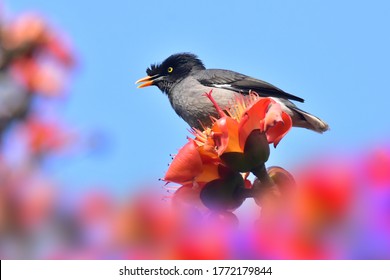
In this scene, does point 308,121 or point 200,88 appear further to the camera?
point 200,88

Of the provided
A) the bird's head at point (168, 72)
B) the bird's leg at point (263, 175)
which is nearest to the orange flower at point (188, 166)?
the bird's leg at point (263, 175)

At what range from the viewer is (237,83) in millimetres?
4762

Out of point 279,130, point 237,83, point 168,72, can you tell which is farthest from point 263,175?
point 168,72

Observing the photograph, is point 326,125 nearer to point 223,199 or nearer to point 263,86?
point 263,86

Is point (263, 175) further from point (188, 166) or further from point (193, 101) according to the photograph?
point (193, 101)

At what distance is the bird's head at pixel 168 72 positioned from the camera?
16.4ft

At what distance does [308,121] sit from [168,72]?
57.0 inches

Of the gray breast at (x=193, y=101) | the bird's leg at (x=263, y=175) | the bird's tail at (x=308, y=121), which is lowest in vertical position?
the bird's leg at (x=263, y=175)

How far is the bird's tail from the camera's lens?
399 cm

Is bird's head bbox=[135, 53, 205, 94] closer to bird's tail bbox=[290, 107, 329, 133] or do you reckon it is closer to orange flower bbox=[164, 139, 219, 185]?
bird's tail bbox=[290, 107, 329, 133]

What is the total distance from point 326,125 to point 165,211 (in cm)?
312

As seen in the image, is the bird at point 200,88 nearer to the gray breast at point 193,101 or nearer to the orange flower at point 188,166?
the gray breast at point 193,101
